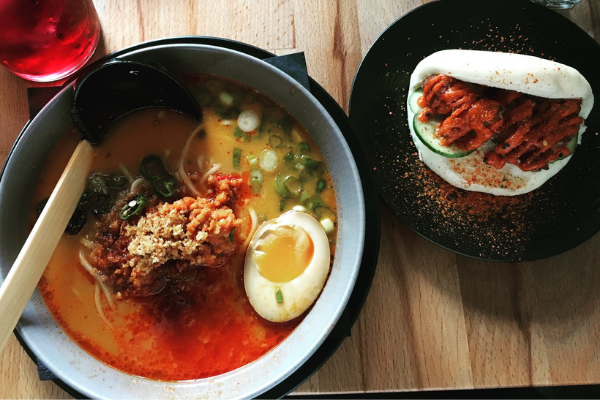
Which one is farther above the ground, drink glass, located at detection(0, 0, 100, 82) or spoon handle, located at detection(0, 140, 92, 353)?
drink glass, located at detection(0, 0, 100, 82)

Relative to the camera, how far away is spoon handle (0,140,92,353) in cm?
143

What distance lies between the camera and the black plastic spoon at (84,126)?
146cm

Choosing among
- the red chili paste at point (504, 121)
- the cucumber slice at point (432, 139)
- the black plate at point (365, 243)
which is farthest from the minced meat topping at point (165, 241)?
the red chili paste at point (504, 121)

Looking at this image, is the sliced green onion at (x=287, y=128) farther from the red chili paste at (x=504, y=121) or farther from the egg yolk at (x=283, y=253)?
the red chili paste at (x=504, y=121)

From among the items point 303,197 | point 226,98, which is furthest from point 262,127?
point 303,197

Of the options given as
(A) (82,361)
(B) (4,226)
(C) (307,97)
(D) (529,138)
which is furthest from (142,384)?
(D) (529,138)

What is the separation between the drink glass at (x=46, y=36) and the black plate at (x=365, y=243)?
0.12 metres

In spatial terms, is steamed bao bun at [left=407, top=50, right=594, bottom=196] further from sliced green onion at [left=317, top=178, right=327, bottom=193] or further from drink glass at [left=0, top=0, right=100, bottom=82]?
drink glass at [left=0, top=0, right=100, bottom=82]

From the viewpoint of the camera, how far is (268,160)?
5.74 feet

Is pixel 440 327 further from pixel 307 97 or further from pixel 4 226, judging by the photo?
pixel 4 226

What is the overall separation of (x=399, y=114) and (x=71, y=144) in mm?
1255

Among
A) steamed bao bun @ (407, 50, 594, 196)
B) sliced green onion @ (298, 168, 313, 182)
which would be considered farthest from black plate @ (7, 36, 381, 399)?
steamed bao bun @ (407, 50, 594, 196)

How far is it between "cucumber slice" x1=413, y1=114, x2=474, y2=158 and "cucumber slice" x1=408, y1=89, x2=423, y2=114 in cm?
3

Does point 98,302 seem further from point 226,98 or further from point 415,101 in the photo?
point 415,101
